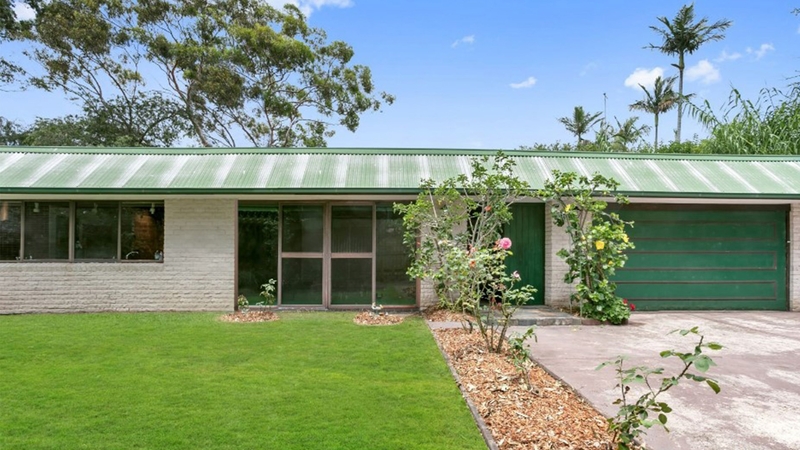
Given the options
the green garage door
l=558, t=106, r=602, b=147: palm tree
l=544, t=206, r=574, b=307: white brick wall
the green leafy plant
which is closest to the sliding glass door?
the green leafy plant

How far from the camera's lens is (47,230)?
888 centimetres

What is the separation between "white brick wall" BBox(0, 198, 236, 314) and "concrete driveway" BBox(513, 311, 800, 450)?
5.69 m

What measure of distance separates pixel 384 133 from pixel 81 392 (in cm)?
2231

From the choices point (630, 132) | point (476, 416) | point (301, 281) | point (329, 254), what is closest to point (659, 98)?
point (630, 132)

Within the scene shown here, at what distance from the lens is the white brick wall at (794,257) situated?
950 centimetres

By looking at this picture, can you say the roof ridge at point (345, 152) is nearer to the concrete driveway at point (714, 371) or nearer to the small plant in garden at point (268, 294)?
the small plant in garden at point (268, 294)

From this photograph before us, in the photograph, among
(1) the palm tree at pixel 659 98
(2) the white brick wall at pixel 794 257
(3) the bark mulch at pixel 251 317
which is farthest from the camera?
(1) the palm tree at pixel 659 98

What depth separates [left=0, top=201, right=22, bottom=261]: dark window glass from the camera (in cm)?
882

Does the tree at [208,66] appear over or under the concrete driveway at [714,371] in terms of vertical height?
over

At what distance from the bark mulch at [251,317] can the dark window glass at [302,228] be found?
1414 mm

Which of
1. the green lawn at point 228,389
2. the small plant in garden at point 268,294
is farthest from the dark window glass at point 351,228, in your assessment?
the green lawn at point 228,389

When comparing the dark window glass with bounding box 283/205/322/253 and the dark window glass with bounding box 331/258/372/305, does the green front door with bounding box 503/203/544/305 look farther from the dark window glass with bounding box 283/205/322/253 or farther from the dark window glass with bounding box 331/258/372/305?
the dark window glass with bounding box 283/205/322/253

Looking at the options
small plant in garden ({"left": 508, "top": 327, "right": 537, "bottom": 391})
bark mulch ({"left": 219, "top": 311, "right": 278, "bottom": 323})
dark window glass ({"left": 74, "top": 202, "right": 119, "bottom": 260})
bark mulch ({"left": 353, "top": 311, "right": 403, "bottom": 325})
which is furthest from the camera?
dark window glass ({"left": 74, "top": 202, "right": 119, "bottom": 260})

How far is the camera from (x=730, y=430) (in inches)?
146
